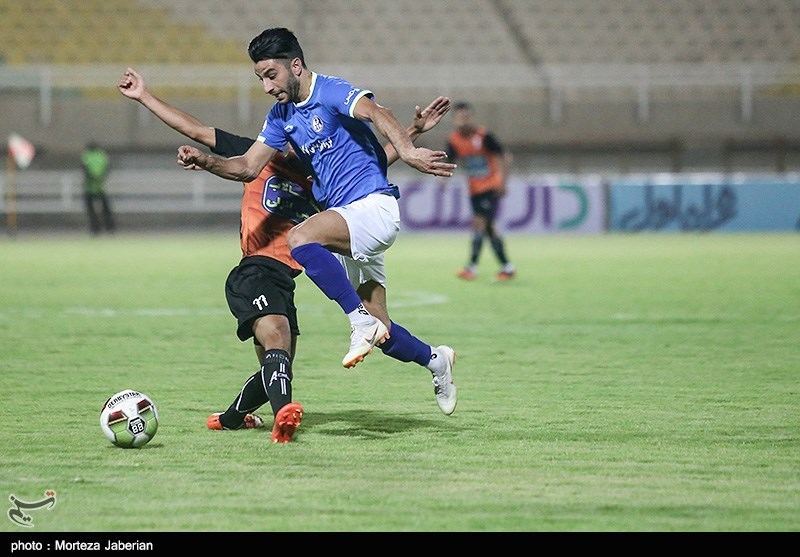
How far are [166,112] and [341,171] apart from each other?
36.9 inches

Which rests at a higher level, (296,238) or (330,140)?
(330,140)

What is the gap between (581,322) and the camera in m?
11.2

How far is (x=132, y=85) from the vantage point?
6.31m

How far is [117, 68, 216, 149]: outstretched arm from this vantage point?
6.20 m

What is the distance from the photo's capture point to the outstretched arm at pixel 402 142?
5.73 meters

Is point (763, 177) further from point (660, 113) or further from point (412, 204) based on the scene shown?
point (412, 204)

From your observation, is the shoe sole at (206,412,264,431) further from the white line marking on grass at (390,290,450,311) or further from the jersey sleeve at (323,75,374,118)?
the white line marking on grass at (390,290,450,311)

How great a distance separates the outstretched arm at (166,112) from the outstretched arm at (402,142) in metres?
Result: 0.84

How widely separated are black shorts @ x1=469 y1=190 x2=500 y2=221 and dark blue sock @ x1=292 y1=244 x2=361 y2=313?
10177 millimetres

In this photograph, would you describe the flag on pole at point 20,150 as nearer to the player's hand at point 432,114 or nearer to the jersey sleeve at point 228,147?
the jersey sleeve at point 228,147

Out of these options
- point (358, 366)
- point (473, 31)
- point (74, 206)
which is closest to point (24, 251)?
point (74, 206)

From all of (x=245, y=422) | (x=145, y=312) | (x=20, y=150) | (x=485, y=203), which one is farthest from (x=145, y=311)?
(x=20, y=150)

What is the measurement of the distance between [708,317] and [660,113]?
1811 centimetres

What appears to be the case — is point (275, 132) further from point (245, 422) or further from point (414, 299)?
point (414, 299)
